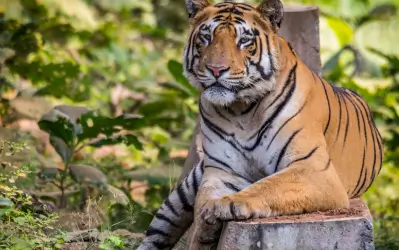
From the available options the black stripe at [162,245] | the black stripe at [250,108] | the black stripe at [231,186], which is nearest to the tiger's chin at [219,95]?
the black stripe at [250,108]

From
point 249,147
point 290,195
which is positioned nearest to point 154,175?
point 249,147

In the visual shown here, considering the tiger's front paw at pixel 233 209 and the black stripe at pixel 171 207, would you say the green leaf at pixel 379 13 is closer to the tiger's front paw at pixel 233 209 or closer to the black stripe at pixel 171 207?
the black stripe at pixel 171 207

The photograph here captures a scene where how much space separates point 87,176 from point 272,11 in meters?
2.11

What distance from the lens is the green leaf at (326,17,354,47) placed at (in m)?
13.9

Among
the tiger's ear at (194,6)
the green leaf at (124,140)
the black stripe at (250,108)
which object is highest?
the tiger's ear at (194,6)

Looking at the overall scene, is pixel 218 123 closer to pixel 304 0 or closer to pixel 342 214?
pixel 342 214

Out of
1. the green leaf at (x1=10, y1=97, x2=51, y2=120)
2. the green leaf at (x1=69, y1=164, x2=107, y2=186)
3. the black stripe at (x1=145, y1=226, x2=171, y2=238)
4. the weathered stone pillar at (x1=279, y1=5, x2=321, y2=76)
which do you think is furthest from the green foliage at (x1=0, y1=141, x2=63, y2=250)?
the green leaf at (x1=10, y1=97, x2=51, y2=120)

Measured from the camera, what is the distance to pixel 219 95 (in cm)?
421

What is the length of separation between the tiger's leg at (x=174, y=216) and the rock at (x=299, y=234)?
1046 millimetres

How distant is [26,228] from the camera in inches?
171

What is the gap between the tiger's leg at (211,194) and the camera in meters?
3.99

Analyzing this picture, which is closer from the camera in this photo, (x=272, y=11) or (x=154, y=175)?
(x=272, y=11)

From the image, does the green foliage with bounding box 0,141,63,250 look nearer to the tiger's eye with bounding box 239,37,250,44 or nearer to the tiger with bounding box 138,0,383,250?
the tiger with bounding box 138,0,383,250

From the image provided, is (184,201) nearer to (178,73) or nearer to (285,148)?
(285,148)
